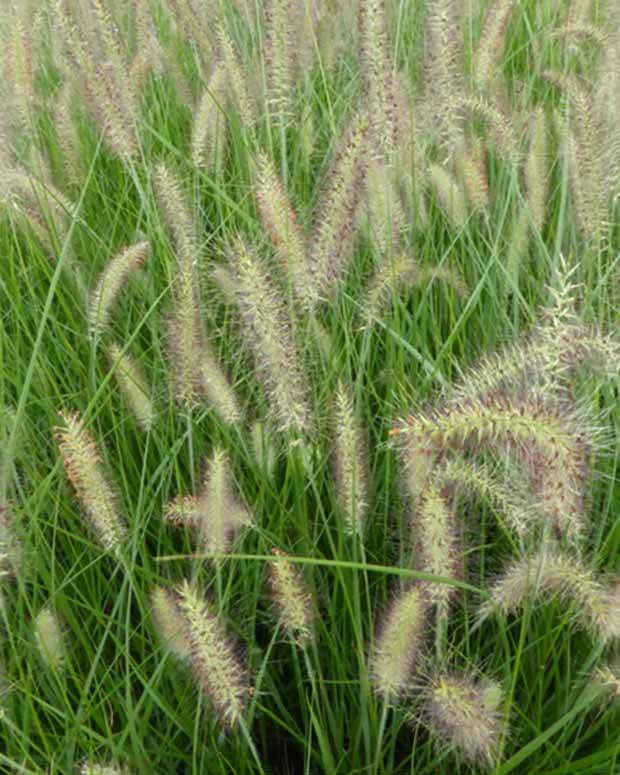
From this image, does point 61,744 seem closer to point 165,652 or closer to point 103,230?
point 165,652

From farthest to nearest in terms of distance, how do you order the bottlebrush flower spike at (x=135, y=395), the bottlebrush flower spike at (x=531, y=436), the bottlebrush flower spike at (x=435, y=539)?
1. the bottlebrush flower spike at (x=135, y=395)
2. the bottlebrush flower spike at (x=435, y=539)
3. the bottlebrush flower spike at (x=531, y=436)

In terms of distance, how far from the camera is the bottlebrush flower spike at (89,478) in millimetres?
1200

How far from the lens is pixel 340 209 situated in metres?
1.39

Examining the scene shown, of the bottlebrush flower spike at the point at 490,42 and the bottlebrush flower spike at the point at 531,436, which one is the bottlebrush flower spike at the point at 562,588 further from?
the bottlebrush flower spike at the point at 490,42

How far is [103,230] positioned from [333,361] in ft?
3.10

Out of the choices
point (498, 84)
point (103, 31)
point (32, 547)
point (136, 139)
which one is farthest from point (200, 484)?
point (498, 84)

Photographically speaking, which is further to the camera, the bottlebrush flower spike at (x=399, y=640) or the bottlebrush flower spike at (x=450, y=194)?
the bottlebrush flower spike at (x=450, y=194)

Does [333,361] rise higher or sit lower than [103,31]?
lower

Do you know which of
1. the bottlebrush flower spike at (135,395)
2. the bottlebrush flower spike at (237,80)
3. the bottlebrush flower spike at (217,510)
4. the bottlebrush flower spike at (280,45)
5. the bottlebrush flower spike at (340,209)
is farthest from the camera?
the bottlebrush flower spike at (237,80)

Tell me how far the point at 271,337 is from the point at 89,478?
29 centimetres

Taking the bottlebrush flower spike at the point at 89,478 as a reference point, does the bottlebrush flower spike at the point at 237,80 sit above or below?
above

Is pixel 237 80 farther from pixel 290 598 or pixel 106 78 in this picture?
pixel 290 598

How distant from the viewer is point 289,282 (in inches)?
53.5

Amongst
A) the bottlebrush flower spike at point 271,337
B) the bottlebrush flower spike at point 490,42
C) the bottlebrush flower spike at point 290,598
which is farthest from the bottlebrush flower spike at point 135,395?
the bottlebrush flower spike at point 490,42
